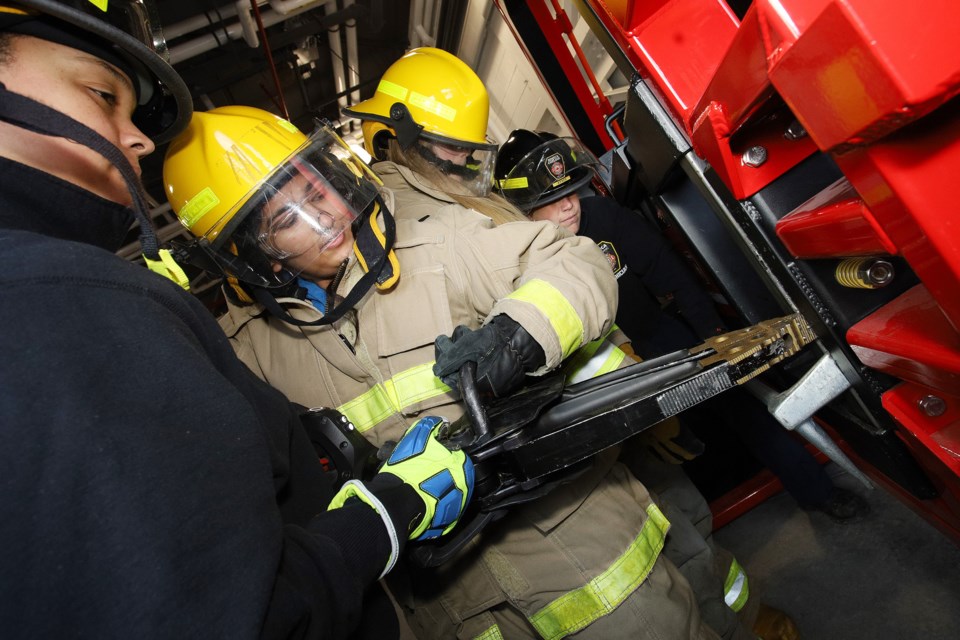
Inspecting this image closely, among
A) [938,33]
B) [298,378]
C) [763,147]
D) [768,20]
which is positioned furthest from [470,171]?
[938,33]

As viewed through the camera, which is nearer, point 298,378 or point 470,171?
point 298,378

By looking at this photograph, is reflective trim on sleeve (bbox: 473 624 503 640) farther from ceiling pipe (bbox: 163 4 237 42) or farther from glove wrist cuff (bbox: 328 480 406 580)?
ceiling pipe (bbox: 163 4 237 42)

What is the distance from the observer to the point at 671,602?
1480mm

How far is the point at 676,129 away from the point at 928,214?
82 cm

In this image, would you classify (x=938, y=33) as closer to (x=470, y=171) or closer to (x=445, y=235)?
(x=445, y=235)

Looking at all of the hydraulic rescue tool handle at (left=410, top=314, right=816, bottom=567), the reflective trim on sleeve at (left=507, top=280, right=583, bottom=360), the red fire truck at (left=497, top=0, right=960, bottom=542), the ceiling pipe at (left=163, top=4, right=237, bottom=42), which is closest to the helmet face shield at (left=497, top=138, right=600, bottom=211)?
the red fire truck at (left=497, top=0, right=960, bottom=542)

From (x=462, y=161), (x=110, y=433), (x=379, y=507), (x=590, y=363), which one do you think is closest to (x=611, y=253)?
(x=462, y=161)

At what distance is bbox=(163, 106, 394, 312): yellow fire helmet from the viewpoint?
149 cm

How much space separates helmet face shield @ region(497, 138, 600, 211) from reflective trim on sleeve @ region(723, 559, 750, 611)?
214 centimetres

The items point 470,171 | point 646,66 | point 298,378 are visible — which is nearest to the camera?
point 646,66

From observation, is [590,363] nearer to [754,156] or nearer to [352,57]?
[754,156]

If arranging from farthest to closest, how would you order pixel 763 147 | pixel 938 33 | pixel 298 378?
pixel 298 378, pixel 763 147, pixel 938 33

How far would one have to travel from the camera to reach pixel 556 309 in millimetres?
1280

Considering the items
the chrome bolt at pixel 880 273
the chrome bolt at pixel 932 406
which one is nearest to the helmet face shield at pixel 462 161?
the chrome bolt at pixel 880 273
